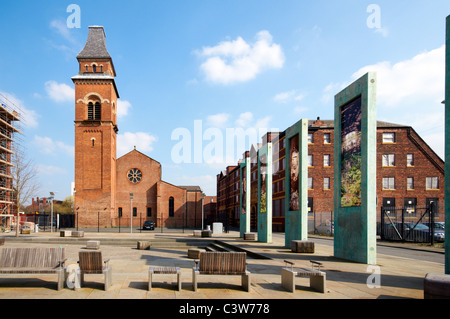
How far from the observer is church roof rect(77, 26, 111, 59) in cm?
5378

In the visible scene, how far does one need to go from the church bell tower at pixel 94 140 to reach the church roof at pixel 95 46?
0.48 ft


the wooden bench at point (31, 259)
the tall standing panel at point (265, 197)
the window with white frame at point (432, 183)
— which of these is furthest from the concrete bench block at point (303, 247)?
the window with white frame at point (432, 183)

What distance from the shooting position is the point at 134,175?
192 feet

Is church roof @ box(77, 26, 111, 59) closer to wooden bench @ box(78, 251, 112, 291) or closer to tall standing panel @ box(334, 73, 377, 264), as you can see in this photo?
tall standing panel @ box(334, 73, 377, 264)

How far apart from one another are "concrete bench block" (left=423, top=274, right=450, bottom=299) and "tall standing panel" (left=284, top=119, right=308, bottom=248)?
11.0 m

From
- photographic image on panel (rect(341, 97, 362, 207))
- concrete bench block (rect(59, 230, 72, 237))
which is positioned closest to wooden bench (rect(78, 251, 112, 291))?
photographic image on panel (rect(341, 97, 362, 207))

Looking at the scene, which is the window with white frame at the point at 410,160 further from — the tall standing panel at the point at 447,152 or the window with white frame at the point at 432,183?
the tall standing panel at the point at 447,152

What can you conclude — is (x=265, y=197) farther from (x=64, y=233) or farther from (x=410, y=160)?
(x=410, y=160)

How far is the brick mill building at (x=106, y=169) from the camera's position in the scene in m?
51.6

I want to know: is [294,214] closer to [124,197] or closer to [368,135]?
[368,135]

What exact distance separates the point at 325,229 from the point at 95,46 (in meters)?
43.3

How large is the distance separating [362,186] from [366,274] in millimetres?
3545
